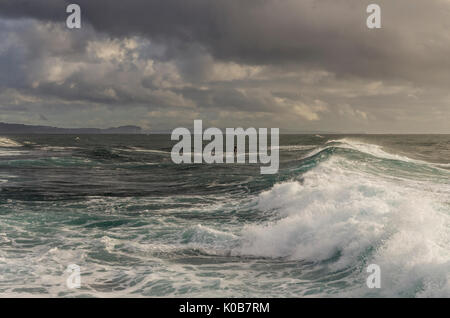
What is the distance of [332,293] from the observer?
8.04 metres

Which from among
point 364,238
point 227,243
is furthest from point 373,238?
point 227,243

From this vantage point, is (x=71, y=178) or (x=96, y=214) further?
(x=71, y=178)

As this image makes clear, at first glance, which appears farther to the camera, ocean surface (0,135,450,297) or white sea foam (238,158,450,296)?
ocean surface (0,135,450,297)

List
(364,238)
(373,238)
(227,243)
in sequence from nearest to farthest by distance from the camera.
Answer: (373,238) → (364,238) → (227,243)

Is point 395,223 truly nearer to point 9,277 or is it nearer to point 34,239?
point 9,277

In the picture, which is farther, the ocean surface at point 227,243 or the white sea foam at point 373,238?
the ocean surface at point 227,243

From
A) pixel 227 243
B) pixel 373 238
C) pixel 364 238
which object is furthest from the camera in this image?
pixel 227 243

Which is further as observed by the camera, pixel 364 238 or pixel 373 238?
pixel 364 238

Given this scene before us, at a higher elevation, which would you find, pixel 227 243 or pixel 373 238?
pixel 373 238

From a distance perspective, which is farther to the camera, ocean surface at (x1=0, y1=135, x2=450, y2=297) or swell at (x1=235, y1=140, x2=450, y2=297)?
ocean surface at (x1=0, y1=135, x2=450, y2=297)

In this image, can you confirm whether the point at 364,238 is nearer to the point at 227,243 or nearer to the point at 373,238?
the point at 373,238

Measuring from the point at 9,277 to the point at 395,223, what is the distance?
29.9 ft

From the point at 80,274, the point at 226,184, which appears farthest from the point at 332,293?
the point at 226,184
